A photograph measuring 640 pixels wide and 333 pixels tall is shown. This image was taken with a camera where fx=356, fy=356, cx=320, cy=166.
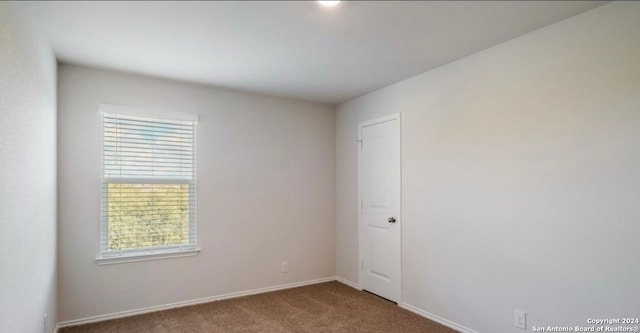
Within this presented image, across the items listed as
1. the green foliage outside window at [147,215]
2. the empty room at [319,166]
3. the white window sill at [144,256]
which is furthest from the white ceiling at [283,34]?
the white window sill at [144,256]

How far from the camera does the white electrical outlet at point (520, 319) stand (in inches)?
104

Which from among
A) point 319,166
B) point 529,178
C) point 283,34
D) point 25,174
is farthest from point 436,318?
point 25,174

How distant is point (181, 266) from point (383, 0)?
321 cm

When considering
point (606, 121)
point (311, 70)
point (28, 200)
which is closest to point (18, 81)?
point (28, 200)

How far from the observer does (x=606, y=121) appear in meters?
2.24

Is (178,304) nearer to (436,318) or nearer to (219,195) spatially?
(219,195)

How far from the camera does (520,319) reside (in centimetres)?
265

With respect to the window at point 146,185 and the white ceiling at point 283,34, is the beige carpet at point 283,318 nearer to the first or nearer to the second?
the window at point 146,185

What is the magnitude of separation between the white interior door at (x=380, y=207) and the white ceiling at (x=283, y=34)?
2.53 ft

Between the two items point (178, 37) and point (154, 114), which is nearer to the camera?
point (178, 37)

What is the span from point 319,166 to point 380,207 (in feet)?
3.62

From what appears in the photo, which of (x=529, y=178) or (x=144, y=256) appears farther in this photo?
(x=144, y=256)

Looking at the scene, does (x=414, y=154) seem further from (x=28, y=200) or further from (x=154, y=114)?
(x=28, y=200)

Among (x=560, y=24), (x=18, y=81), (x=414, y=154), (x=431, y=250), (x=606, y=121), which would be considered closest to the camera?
(x=18, y=81)
